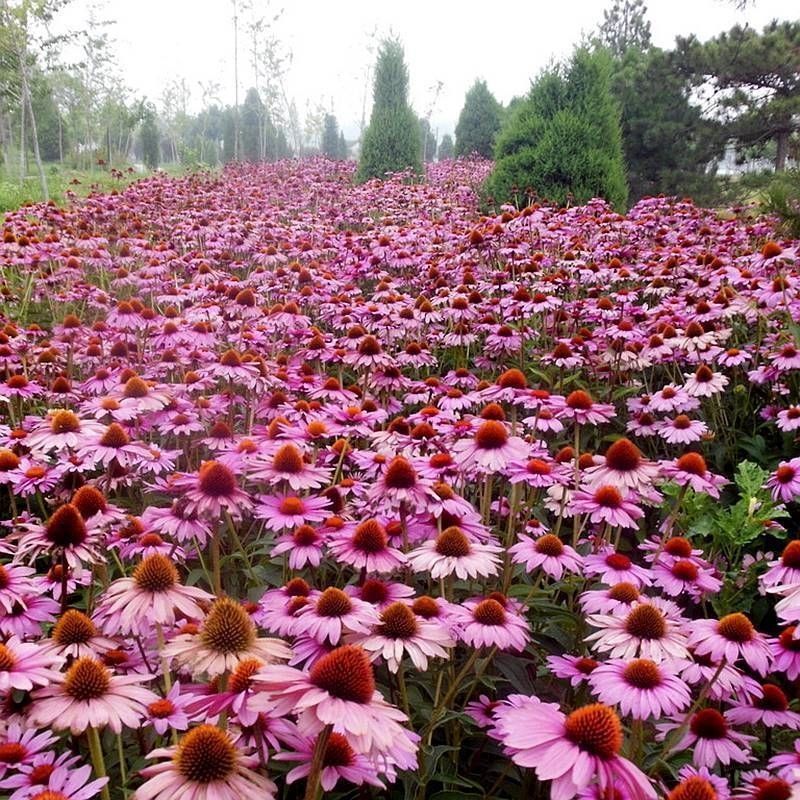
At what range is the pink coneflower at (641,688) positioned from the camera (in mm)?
1285

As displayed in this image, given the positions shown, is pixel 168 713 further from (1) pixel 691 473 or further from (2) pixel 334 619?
(1) pixel 691 473

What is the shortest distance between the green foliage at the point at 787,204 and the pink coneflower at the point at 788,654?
383cm

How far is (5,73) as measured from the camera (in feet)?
50.0

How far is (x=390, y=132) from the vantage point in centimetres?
1421

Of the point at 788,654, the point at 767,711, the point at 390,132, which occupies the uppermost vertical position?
the point at 390,132

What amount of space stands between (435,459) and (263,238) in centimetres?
509

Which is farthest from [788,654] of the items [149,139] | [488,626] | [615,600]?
[149,139]

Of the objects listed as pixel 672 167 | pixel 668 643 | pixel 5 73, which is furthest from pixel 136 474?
pixel 5 73

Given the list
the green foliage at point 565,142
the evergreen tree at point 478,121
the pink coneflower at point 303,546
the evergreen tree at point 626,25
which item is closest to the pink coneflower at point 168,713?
the pink coneflower at point 303,546

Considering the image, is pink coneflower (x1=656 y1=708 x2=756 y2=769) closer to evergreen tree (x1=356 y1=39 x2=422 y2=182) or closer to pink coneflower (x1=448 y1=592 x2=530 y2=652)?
pink coneflower (x1=448 y1=592 x2=530 y2=652)

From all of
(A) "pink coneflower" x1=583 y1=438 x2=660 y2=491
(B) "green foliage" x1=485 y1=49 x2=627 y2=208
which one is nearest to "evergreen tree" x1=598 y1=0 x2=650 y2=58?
(B) "green foliage" x1=485 y1=49 x2=627 y2=208

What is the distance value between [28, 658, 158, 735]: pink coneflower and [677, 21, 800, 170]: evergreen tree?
13.7 meters

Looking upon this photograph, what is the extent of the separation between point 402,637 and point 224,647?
1.15ft

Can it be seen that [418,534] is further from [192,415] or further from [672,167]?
[672,167]
